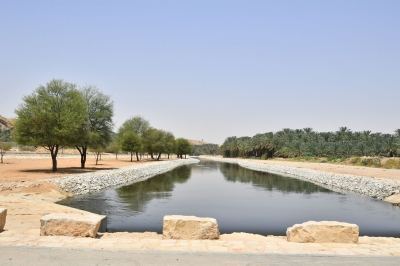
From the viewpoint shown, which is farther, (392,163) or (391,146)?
(391,146)

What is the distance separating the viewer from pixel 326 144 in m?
82.1

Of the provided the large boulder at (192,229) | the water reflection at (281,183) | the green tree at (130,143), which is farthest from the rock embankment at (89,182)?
the green tree at (130,143)

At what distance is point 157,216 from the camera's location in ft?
55.6

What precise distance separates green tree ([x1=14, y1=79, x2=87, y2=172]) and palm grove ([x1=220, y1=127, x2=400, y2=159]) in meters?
57.1

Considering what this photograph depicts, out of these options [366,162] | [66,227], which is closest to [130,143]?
[366,162]

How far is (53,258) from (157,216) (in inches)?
417

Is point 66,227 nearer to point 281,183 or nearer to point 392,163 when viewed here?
point 281,183

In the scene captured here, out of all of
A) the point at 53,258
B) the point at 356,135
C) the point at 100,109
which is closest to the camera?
the point at 53,258

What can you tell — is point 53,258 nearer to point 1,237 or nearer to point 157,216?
point 1,237

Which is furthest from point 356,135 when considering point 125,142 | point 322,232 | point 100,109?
point 322,232

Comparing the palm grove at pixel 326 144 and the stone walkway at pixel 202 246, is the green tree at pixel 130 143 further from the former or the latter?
the stone walkway at pixel 202 246

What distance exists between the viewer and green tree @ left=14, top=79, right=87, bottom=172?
3297 cm

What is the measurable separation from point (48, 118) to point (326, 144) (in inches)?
2583

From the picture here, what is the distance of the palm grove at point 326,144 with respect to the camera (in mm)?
68775
